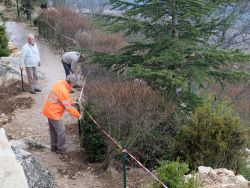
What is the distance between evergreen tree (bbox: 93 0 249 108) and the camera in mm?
8133

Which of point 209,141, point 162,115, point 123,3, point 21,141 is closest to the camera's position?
point 209,141

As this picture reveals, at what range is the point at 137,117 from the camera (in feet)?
22.1

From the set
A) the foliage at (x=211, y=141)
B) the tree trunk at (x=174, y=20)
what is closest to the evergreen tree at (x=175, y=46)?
the tree trunk at (x=174, y=20)

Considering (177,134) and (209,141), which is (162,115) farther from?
(209,141)

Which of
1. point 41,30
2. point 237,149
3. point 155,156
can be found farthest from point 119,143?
point 41,30

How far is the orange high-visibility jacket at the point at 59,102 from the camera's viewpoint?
285 inches

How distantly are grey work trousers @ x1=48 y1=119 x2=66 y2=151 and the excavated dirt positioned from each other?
2.67m

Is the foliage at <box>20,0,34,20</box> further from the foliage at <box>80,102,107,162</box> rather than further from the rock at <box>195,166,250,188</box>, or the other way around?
the rock at <box>195,166,250,188</box>

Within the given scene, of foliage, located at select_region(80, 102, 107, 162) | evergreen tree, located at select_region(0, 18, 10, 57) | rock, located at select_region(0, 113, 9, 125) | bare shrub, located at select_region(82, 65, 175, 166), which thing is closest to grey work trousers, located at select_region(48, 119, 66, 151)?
foliage, located at select_region(80, 102, 107, 162)

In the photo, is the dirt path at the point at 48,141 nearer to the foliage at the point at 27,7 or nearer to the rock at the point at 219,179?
the rock at the point at 219,179

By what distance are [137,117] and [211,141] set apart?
1351 millimetres

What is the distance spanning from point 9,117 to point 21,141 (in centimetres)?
193

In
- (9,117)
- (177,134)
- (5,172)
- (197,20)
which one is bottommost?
(9,117)

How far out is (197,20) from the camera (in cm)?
919
